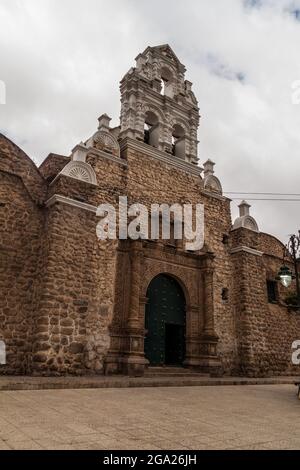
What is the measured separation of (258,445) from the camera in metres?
2.85

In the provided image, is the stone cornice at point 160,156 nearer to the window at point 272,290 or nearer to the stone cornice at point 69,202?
the stone cornice at point 69,202

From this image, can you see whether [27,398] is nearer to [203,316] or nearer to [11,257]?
[11,257]

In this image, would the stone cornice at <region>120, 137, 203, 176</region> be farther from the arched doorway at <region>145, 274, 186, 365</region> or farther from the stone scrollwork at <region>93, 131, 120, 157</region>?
the arched doorway at <region>145, 274, 186, 365</region>

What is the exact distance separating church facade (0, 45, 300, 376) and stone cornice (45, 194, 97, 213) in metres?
0.03

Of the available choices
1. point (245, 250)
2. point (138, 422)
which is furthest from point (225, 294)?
point (138, 422)

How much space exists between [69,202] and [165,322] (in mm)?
4633

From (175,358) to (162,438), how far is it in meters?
8.34

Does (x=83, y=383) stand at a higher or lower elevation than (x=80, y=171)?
lower

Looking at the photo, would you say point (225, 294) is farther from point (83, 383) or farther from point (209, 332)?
point (83, 383)

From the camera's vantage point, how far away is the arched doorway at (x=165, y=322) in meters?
10.3

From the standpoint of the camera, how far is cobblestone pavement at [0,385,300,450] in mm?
2791

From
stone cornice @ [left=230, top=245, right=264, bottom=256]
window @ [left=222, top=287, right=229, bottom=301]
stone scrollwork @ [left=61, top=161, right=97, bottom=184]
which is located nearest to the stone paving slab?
window @ [left=222, top=287, right=229, bottom=301]

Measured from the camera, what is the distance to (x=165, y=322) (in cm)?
1073

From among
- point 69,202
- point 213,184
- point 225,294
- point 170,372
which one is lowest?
point 170,372
